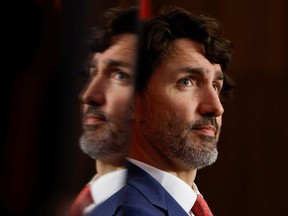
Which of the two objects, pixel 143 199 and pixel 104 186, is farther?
pixel 143 199

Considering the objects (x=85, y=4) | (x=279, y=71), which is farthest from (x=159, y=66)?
(x=85, y=4)

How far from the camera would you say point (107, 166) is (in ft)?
1.03

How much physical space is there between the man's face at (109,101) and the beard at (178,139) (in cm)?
19

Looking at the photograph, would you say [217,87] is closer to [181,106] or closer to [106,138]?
[181,106]

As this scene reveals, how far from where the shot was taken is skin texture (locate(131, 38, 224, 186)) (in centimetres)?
51

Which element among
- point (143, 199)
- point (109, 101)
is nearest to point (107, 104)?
point (109, 101)

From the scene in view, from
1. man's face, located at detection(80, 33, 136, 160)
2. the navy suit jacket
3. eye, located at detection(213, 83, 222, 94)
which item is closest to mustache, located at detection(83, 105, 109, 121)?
man's face, located at detection(80, 33, 136, 160)

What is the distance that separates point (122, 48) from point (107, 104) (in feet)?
0.16

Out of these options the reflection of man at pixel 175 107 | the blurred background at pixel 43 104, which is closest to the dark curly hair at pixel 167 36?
the reflection of man at pixel 175 107

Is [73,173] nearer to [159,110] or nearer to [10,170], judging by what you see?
[10,170]

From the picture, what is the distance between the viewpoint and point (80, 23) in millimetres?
249

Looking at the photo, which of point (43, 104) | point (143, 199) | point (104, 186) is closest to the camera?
point (43, 104)

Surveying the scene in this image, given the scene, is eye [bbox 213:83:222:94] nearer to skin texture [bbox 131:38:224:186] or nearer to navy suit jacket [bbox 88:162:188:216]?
skin texture [bbox 131:38:224:186]

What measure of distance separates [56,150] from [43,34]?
6 centimetres
